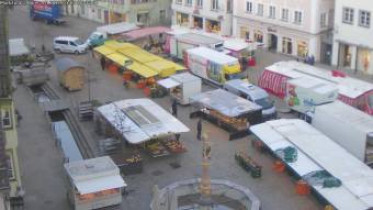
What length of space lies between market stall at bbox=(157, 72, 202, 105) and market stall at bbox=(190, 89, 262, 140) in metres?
1.63

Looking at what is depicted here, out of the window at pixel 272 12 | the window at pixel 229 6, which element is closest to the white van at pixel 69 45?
the window at pixel 229 6

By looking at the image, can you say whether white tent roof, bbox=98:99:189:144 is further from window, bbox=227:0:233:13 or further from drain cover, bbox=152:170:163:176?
window, bbox=227:0:233:13

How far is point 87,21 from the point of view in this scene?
70.8m

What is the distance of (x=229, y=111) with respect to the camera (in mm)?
40000

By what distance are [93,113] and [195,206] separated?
13.2 metres

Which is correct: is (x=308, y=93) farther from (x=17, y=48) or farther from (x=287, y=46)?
(x=17, y=48)

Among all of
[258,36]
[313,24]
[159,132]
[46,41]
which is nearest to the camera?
[159,132]

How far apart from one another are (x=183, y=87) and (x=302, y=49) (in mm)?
14805

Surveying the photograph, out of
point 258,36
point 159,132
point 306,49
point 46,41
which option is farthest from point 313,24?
point 46,41

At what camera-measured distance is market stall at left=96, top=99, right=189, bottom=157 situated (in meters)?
36.3

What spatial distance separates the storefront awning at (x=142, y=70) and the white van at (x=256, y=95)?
601cm

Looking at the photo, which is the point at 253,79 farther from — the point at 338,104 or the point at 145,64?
the point at 338,104

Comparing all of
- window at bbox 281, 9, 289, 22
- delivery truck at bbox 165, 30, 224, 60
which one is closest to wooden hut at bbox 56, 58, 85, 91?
delivery truck at bbox 165, 30, 224, 60

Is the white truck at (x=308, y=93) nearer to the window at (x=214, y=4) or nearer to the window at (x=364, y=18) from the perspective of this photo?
the window at (x=364, y=18)
